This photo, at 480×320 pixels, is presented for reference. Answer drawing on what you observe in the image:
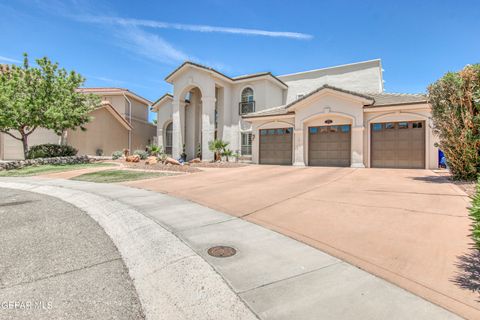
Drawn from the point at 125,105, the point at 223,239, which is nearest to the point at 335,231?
the point at 223,239

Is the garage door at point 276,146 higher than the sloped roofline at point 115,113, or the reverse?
the sloped roofline at point 115,113

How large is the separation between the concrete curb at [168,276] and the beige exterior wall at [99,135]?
78.9ft

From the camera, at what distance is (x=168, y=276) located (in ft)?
11.1

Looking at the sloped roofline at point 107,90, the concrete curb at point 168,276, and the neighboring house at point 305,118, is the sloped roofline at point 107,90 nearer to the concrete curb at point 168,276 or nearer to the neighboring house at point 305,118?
the neighboring house at point 305,118

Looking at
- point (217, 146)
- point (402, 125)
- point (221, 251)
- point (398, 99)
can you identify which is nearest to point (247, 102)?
point (217, 146)

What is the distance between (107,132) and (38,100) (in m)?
8.54

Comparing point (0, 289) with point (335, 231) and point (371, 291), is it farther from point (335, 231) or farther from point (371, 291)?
point (335, 231)

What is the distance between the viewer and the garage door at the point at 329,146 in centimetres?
1731

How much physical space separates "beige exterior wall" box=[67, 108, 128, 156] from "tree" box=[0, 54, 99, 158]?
14.7 feet

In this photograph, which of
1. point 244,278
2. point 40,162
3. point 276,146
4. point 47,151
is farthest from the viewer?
point 47,151

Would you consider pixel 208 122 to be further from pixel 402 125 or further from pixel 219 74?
pixel 402 125

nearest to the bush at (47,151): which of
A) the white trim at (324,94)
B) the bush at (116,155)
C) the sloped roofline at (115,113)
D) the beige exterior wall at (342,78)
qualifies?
the bush at (116,155)

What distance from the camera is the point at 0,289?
10.5ft

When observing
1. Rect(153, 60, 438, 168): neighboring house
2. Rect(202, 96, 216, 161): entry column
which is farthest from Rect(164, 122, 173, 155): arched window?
Rect(202, 96, 216, 161): entry column
